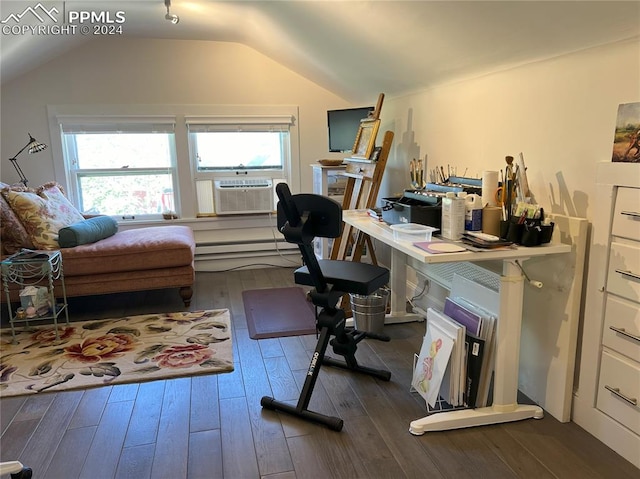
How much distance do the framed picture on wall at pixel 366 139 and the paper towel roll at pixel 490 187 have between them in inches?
43.9

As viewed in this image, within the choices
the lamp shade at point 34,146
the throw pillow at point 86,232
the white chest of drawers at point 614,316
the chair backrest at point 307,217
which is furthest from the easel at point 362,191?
the lamp shade at point 34,146

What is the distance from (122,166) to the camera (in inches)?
172

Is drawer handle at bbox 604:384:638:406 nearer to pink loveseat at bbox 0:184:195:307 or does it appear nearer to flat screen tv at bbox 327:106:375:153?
flat screen tv at bbox 327:106:375:153

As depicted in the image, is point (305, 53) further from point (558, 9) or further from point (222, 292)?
point (558, 9)

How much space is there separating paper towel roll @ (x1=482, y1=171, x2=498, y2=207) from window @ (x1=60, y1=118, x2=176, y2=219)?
3.18 meters

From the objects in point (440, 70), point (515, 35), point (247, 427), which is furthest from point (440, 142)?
point (247, 427)

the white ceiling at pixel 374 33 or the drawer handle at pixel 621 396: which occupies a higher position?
the white ceiling at pixel 374 33

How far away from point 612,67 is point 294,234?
135 cm

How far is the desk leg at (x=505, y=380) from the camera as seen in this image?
1913mm

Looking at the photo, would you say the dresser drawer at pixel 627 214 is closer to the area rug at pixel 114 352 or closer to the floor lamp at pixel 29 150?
Answer: the area rug at pixel 114 352

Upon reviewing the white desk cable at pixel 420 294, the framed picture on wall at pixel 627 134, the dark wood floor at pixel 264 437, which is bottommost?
the dark wood floor at pixel 264 437

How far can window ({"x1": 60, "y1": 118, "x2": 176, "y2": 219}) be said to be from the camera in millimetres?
4254

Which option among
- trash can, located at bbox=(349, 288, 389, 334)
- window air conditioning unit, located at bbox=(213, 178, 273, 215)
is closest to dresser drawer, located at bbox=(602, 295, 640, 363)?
trash can, located at bbox=(349, 288, 389, 334)

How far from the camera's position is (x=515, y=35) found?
197 centimetres
